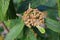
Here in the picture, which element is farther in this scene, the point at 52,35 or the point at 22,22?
the point at 52,35

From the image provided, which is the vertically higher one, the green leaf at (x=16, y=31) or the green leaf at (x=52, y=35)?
the green leaf at (x=16, y=31)

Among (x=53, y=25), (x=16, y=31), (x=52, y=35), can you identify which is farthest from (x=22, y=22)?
(x=52, y=35)

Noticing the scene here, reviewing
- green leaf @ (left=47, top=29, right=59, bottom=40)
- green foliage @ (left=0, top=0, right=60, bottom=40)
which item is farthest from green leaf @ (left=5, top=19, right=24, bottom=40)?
green leaf @ (left=47, top=29, right=59, bottom=40)

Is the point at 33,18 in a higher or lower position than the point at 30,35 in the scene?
higher

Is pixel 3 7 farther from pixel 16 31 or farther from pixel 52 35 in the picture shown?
pixel 52 35

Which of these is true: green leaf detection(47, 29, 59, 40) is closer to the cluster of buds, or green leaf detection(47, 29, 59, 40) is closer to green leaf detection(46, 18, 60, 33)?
green leaf detection(46, 18, 60, 33)

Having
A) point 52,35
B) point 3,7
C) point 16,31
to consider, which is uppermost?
point 3,7

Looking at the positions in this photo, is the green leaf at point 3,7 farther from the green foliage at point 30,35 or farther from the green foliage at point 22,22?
the green foliage at point 30,35

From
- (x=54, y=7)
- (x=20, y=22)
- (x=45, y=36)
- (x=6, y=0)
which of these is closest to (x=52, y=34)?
(x=45, y=36)

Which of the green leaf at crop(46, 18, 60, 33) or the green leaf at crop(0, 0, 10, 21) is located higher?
the green leaf at crop(0, 0, 10, 21)

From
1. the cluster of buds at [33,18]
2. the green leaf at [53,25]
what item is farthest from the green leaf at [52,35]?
the cluster of buds at [33,18]

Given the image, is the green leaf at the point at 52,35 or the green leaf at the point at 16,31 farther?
the green leaf at the point at 52,35
